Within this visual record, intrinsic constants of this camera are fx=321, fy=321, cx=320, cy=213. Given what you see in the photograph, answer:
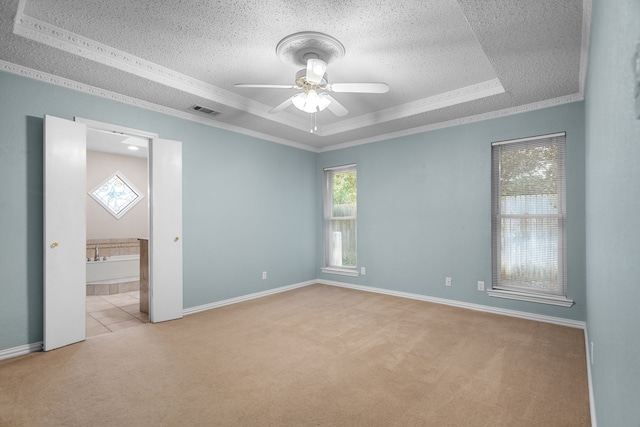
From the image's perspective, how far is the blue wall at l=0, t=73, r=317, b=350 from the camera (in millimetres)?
2896

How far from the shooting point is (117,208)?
7.13 metres

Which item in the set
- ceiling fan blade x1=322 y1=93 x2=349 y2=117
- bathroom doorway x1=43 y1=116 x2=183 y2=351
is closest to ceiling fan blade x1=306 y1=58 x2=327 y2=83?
ceiling fan blade x1=322 y1=93 x2=349 y2=117

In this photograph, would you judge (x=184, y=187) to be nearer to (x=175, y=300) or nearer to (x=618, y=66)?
(x=175, y=300)

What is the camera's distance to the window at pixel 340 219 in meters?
5.73

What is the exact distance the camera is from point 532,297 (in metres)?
3.79

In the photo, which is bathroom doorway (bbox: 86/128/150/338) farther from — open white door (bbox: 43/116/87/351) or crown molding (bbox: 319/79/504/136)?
crown molding (bbox: 319/79/504/136)

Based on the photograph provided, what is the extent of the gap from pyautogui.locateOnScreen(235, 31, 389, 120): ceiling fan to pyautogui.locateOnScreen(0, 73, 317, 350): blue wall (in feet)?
5.89

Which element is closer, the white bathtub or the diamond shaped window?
the white bathtub

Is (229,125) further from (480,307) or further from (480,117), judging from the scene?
(480,307)

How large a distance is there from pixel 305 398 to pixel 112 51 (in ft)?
10.9

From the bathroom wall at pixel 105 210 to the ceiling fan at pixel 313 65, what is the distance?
5.71 m

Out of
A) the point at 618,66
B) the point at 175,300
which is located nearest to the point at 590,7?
the point at 618,66

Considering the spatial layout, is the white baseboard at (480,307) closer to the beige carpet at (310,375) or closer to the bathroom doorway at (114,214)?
the beige carpet at (310,375)

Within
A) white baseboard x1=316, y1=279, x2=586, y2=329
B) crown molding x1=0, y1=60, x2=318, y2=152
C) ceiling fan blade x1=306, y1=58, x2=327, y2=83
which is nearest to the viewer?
ceiling fan blade x1=306, y1=58, x2=327, y2=83
